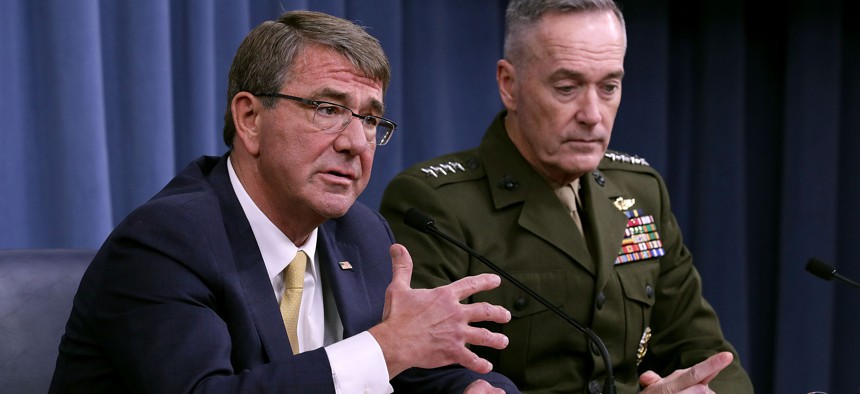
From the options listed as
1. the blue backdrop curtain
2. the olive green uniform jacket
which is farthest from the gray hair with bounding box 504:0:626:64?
the blue backdrop curtain

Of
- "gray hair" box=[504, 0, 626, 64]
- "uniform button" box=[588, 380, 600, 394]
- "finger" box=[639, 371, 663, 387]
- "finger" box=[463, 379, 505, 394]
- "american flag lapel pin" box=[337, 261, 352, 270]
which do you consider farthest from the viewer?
"gray hair" box=[504, 0, 626, 64]

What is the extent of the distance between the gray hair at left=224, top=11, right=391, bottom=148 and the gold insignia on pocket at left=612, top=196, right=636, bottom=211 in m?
0.81

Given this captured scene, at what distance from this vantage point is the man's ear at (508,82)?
2.30m

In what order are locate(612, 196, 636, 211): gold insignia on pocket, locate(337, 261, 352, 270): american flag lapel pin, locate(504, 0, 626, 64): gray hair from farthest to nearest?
locate(612, 196, 636, 211): gold insignia on pocket
locate(504, 0, 626, 64): gray hair
locate(337, 261, 352, 270): american flag lapel pin

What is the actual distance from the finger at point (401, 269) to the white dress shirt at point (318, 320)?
3.5 inches

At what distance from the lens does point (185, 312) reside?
147 cm

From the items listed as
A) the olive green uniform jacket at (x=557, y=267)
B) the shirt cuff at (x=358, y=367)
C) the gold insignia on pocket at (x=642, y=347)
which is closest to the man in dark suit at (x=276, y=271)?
the shirt cuff at (x=358, y=367)

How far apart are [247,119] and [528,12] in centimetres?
77

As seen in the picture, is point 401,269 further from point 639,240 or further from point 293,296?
point 639,240

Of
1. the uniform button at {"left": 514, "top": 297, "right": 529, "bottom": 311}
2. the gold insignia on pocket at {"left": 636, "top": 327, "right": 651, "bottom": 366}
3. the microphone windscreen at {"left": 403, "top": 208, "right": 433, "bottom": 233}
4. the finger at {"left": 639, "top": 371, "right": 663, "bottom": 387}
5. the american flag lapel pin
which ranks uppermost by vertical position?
the microphone windscreen at {"left": 403, "top": 208, "right": 433, "bottom": 233}

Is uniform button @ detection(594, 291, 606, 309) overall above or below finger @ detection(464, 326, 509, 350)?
below

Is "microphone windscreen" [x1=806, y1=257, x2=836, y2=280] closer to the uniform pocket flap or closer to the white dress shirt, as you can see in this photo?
the uniform pocket flap

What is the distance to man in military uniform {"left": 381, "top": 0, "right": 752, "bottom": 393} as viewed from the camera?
2.14m

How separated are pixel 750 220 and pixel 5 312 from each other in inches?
Answer: 92.7
